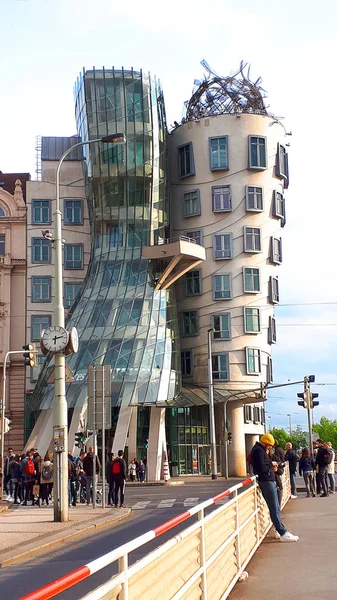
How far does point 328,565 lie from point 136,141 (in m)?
49.8

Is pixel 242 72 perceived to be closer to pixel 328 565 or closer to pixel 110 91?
pixel 110 91

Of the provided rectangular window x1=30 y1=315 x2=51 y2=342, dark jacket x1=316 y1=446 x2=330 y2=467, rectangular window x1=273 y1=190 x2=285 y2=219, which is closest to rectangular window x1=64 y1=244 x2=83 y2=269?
rectangular window x1=30 y1=315 x2=51 y2=342

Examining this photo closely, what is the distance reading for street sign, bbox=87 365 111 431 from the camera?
2462cm

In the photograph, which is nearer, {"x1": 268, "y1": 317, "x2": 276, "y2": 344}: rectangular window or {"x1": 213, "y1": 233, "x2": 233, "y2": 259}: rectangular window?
{"x1": 213, "y1": 233, "x2": 233, "y2": 259}: rectangular window

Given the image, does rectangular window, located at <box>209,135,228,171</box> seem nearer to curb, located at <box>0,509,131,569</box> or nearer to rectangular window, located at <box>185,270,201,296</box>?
rectangular window, located at <box>185,270,201,296</box>

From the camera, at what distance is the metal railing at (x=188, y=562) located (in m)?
4.60

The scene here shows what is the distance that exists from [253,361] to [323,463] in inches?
1268

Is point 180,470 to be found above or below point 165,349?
below

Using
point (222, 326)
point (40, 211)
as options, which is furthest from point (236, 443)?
point (40, 211)

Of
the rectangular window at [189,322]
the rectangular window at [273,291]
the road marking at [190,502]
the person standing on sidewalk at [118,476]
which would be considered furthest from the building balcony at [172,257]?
the person standing on sidewalk at [118,476]

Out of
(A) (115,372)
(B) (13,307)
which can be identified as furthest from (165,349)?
(B) (13,307)

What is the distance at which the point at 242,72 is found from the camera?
6244cm

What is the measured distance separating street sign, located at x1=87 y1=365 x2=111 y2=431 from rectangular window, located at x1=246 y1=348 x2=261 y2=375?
34.3 m

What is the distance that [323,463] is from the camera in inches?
1053
